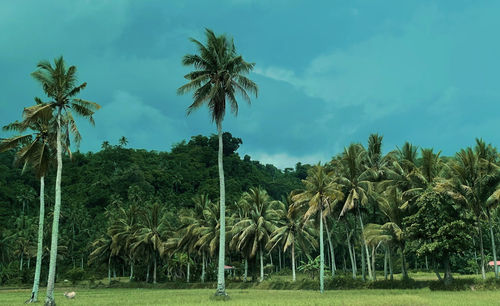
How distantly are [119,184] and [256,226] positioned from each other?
8077cm

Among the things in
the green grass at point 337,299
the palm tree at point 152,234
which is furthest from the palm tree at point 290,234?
the palm tree at point 152,234

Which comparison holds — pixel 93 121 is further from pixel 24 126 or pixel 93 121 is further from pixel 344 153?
pixel 344 153

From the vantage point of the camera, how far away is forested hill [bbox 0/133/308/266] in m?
115

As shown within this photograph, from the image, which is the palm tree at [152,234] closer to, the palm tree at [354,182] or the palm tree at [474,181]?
the palm tree at [354,182]

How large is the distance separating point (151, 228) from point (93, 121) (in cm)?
4028

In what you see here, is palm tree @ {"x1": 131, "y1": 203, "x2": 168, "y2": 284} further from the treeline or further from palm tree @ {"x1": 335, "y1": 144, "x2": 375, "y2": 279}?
palm tree @ {"x1": 335, "y1": 144, "x2": 375, "y2": 279}

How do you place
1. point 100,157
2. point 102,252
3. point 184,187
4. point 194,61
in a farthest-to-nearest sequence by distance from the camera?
point 100,157 → point 184,187 → point 102,252 → point 194,61

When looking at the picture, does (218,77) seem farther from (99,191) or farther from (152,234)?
(99,191)

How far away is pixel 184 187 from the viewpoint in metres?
136

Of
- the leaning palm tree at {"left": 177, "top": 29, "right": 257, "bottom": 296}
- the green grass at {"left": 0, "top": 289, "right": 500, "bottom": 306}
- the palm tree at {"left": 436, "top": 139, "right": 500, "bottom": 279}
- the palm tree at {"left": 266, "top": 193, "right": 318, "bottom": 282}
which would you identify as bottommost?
the green grass at {"left": 0, "top": 289, "right": 500, "bottom": 306}

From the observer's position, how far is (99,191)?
4993 inches

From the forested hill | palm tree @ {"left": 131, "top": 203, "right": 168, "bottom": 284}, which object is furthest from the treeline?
palm tree @ {"left": 131, "top": 203, "right": 168, "bottom": 284}

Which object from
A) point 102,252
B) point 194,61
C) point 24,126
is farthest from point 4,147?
point 102,252

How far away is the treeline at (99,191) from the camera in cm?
9994
